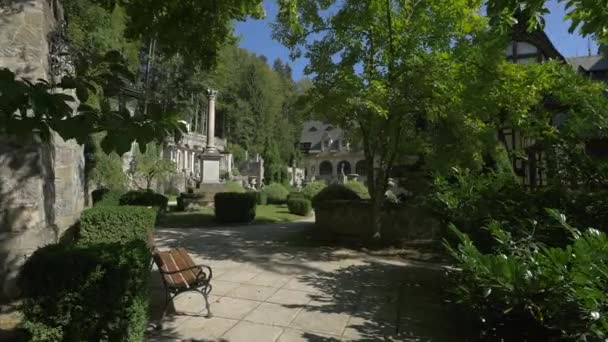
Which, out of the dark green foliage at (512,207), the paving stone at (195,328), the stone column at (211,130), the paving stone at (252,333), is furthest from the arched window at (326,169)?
the paving stone at (252,333)

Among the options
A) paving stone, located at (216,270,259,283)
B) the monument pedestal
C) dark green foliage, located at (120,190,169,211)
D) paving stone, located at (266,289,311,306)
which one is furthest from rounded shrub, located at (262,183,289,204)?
paving stone, located at (266,289,311,306)

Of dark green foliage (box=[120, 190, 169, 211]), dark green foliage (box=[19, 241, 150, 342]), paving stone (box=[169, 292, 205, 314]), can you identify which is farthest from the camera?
dark green foliage (box=[120, 190, 169, 211])

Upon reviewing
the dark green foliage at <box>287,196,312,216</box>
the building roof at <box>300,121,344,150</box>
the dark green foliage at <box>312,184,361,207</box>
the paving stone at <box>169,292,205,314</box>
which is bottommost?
the paving stone at <box>169,292,205,314</box>

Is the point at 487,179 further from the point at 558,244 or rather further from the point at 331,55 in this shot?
the point at 331,55

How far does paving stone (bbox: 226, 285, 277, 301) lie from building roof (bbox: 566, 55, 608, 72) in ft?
60.8

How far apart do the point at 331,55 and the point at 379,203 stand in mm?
4136

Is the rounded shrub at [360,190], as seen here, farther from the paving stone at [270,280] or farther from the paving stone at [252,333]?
the paving stone at [252,333]

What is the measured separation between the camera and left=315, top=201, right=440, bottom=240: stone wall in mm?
10680

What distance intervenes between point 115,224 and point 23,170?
3029 mm

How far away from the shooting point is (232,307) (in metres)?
4.94

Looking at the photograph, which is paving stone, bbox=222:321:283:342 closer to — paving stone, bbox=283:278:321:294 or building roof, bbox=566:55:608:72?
paving stone, bbox=283:278:321:294

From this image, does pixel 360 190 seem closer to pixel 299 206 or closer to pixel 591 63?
pixel 299 206

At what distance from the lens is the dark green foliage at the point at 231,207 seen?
597 inches

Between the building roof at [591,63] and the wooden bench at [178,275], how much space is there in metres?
19.6
